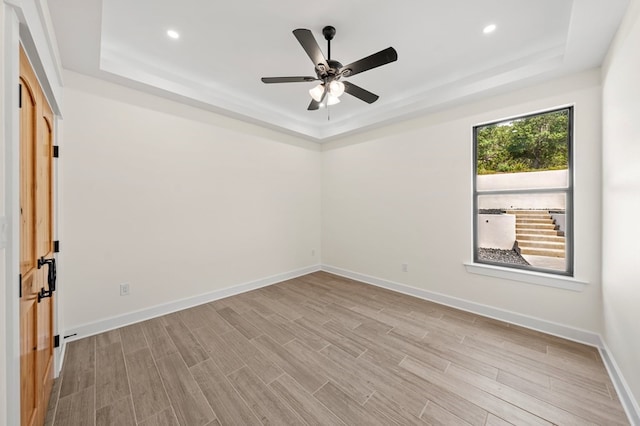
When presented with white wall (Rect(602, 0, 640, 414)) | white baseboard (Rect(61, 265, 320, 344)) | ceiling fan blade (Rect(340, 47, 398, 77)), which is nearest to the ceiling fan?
ceiling fan blade (Rect(340, 47, 398, 77))

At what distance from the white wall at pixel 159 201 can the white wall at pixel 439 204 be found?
1210mm

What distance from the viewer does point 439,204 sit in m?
3.41

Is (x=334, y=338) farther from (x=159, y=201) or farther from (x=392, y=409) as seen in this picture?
(x=159, y=201)

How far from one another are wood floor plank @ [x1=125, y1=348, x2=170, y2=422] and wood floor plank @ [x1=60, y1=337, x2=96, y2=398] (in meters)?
0.25

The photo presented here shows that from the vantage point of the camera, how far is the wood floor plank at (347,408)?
155 cm

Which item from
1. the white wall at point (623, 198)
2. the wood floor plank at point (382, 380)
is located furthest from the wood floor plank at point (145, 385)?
the white wall at point (623, 198)

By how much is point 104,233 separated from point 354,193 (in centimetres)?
354

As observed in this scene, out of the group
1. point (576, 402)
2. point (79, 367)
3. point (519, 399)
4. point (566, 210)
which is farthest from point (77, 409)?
point (566, 210)

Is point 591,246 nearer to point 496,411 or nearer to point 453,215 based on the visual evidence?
point 453,215

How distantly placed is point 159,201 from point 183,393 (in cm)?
216

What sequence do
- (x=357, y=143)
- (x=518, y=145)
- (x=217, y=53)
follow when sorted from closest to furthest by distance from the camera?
(x=217, y=53)
(x=518, y=145)
(x=357, y=143)

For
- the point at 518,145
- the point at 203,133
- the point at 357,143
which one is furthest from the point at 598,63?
the point at 203,133

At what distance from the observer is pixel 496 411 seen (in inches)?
64.1

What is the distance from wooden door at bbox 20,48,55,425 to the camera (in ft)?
3.96
